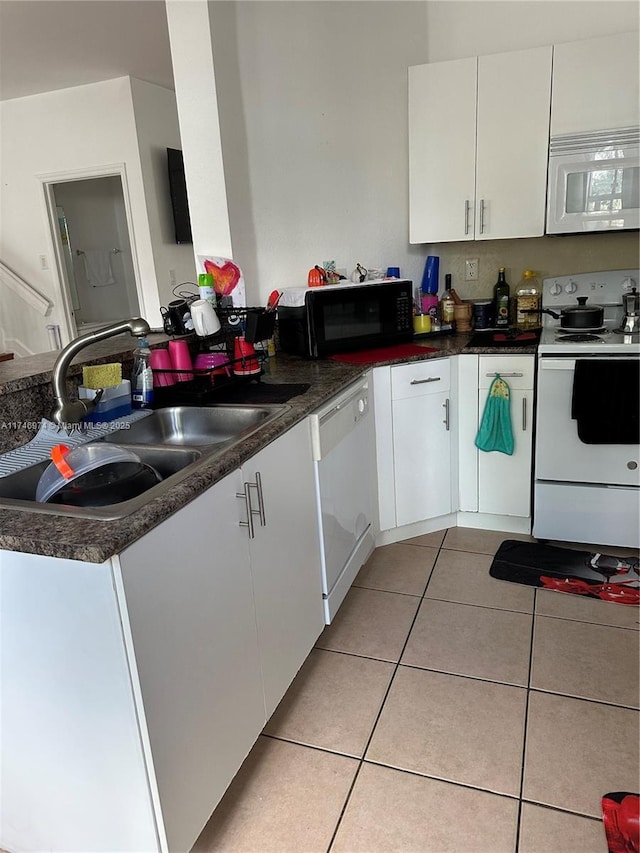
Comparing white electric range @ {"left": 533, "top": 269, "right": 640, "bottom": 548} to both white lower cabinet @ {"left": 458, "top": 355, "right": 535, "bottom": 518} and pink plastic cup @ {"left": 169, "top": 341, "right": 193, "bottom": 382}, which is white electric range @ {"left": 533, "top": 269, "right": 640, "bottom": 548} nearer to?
white lower cabinet @ {"left": 458, "top": 355, "right": 535, "bottom": 518}

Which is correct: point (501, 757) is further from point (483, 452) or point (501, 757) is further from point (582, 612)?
point (483, 452)

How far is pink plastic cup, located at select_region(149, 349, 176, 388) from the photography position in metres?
1.87

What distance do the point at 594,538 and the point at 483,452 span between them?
0.58m

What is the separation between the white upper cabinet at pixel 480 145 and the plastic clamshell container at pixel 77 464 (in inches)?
82.7

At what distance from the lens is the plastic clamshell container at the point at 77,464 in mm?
1225

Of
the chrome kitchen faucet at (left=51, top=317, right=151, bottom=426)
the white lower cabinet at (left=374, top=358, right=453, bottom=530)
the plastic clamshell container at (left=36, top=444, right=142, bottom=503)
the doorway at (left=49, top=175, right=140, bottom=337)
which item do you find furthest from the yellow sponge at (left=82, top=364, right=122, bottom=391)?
the doorway at (left=49, top=175, right=140, bottom=337)

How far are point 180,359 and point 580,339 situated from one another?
162 centimetres

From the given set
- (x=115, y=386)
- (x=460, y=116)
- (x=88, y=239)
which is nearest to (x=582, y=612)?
(x=115, y=386)

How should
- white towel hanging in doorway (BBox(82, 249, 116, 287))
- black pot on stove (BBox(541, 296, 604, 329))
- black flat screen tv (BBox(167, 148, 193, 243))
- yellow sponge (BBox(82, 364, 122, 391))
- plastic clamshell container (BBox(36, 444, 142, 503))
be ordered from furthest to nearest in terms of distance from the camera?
1. white towel hanging in doorway (BBox(82, 249, 116, 287))
2. black flat screen tv (BBox(167, 148, 193, 243))
3. black pot on stove (BBox(541, 296, 604, 329))
4. yellow sponge (BBox(82, 364, 122, 391))
5. plastic clamshell container (BBox(36, 444, 142, 503))

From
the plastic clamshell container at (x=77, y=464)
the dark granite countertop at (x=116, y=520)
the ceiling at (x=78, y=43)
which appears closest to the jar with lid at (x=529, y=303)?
the dark granite countertop at (x=116, y=520)

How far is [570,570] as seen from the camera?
2381 mm

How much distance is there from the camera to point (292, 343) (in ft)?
8.47

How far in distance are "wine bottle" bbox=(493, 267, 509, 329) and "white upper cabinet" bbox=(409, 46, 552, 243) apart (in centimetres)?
28

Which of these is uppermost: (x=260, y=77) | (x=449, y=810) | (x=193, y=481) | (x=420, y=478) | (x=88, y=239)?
(x=260, y=77)
